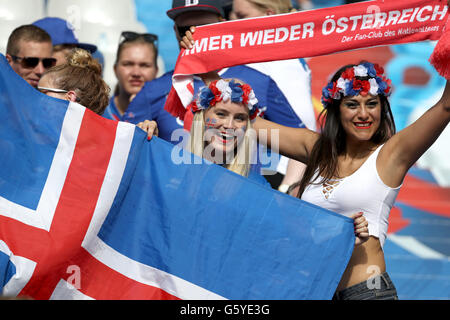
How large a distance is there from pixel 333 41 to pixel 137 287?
1.67 m

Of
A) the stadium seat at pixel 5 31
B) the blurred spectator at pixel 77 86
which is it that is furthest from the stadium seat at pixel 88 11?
the blurred spectator at pixel 77 86

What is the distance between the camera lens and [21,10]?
21.7 feet

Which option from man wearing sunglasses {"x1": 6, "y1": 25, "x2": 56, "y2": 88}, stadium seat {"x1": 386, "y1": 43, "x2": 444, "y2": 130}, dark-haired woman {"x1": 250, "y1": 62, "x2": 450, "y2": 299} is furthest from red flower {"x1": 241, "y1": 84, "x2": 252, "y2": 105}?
stadium seat {"x1": 386, "y1": 43, "x2": 444, "y2": 130}

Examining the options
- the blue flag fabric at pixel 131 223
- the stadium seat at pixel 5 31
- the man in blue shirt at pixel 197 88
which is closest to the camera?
the blue flag fabric at pixel 131 223

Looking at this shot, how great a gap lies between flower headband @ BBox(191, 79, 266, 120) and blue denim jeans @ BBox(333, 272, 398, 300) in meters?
1.22

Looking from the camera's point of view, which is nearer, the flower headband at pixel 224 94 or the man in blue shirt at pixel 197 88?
the flower headband at pixel 224 94

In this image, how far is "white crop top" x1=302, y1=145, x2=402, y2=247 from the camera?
11.5ft

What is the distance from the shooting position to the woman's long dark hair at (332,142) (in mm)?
3781

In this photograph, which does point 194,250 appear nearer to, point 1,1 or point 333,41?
point 333,41

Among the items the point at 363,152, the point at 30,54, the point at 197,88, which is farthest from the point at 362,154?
the point at 30,54

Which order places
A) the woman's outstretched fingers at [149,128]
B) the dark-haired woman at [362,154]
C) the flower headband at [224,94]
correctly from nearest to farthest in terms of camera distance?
the dark-haired woman at [362,154] → the woman's outstretched fingers at [149,128] → the flower headband at [224,94]

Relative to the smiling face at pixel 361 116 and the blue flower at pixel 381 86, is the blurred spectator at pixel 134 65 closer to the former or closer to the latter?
the smiling face at pixel 361 116

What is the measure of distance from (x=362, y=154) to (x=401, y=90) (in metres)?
4.58
